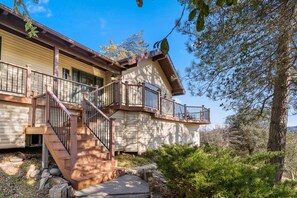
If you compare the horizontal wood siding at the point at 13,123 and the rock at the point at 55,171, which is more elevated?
the horizontal wood siding at the point at 13,123

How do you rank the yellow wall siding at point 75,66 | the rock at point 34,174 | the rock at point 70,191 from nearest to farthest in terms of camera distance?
the rock at point 70,191 < the rock at point 34,174 < the yellow wall siding at point 75,66

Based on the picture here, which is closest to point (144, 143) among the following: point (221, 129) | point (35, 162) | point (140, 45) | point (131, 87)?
point (131, 87)

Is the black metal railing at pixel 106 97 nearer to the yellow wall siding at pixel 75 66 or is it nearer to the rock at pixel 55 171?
the yellow wall siding at pixel 75 66

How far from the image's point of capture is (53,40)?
8.59 m

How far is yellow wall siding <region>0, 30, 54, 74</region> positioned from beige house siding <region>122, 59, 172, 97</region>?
4494 mm

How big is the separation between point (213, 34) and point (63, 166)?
17.5ft

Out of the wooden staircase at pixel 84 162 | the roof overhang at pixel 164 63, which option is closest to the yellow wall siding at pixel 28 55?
the roof overhang at pixel 164 63

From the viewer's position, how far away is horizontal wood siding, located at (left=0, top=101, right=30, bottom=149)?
21.2ft

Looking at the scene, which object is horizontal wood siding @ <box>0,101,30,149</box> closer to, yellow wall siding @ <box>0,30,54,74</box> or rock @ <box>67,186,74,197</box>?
yellow wall siding @ <box>0,30,54,74</box>

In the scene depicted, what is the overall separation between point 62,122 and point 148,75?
9479 mm

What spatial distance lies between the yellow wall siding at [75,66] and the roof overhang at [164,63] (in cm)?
138

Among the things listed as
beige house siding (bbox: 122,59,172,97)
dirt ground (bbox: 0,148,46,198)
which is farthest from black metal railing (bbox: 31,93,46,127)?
beige house siding (bbox: 122,59,172,97)

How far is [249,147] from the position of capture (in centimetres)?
1978

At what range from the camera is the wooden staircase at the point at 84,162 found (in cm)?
549
